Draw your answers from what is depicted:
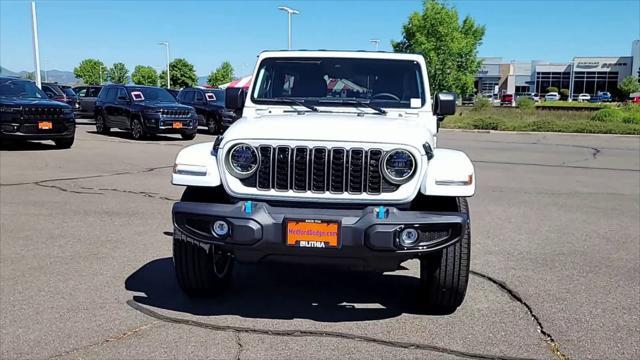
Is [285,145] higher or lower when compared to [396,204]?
higher

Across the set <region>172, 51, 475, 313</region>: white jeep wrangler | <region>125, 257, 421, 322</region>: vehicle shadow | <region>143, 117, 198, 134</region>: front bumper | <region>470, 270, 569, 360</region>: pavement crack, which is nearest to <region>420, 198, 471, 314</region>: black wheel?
<region>172, 51, 475, 313</region>: white jeep wrangler

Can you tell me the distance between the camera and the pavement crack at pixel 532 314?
372 cm

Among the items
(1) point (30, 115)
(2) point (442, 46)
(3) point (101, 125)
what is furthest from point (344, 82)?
(2) point (442, 46)

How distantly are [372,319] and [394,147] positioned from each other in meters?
1.27

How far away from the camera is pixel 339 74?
535 cm

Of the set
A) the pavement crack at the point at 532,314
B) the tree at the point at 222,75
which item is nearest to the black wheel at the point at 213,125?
the pavement crack at the point at 532,314

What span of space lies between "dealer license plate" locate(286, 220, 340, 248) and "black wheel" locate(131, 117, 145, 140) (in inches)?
620

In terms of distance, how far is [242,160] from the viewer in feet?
13.1


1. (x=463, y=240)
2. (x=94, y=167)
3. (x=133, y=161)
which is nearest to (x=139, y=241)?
(x=463, y=240)

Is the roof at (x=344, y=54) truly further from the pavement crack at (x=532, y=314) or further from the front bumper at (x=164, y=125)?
the front bumper at (x=164, y=125)

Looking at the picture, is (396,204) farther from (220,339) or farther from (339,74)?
(339,74)

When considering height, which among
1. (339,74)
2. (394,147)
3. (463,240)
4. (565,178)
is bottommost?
(565,178)

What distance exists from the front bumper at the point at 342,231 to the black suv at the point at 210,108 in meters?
17.6

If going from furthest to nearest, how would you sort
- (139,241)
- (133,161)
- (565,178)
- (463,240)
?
(133,161) < (565,178) < (139,241) < (463,240)
